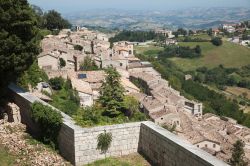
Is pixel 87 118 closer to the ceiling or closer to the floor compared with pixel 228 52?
closer to the ceiling

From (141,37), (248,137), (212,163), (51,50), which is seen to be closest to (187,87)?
(248,137)

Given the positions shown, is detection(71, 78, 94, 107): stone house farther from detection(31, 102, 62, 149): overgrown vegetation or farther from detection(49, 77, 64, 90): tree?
detection(31, 102, 62, 149): overgrown vegetation

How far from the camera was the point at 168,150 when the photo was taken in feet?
30.0

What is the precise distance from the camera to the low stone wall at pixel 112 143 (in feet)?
32.3

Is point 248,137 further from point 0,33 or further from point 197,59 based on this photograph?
point 197,59

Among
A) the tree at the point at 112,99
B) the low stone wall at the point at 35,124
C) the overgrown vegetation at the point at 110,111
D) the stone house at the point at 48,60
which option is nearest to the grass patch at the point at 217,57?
the stone house at the point at 48,60

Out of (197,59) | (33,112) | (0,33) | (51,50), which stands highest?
(0,33)

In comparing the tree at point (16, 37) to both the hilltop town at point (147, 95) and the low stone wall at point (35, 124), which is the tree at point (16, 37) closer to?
A: the low stone wall at point (35, 124)

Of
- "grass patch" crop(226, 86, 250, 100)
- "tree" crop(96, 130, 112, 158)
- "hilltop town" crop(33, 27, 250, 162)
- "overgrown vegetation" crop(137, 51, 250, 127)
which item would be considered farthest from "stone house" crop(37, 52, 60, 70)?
"grass patch" crop(226, 86, 250, 100)

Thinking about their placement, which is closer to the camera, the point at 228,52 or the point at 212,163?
the point at 212,163

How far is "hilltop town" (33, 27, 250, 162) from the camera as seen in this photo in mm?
37334

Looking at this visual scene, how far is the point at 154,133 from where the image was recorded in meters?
9.78

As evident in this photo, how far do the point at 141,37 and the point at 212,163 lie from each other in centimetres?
16279

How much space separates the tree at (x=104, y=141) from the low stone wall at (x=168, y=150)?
0.93 meters
